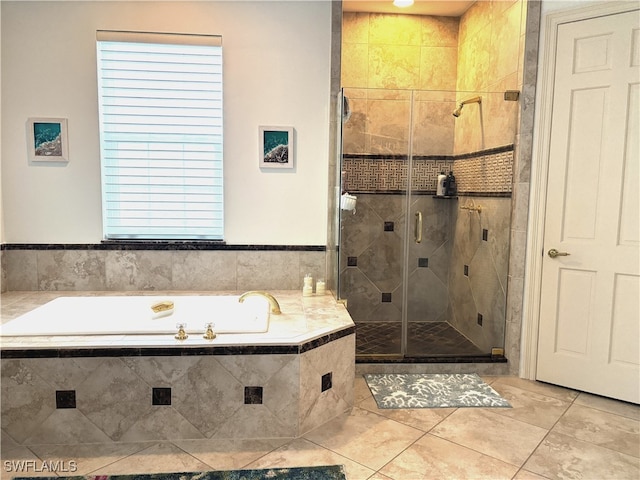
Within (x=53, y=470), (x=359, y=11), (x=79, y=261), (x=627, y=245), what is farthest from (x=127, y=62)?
(x=627, y=245)

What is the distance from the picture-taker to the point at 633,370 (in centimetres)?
272

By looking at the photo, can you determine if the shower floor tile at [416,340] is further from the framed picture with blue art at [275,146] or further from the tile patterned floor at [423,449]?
the framed picture with blue art at [275,146]

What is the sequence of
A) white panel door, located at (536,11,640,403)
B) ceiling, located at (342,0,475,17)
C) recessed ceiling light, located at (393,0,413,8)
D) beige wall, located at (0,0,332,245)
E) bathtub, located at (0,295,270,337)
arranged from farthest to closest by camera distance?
ceiling, located at (342,0,475,17), recessed ceiling light, located at (393,0,413,8), beige wall, located at (0,0,332,245), white panel door, located at (536,11,640,403), bathtub, located at (0,295,270,337)

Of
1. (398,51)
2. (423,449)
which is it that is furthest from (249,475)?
(398,51)

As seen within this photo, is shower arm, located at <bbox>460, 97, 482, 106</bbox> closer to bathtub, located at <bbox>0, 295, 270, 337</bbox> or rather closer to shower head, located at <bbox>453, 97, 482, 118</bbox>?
shower head, located at <bbox>453, 97, 482, 118</bbox>

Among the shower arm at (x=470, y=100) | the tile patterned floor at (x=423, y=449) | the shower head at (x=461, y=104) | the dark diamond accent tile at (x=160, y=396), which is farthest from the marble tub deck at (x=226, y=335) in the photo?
the shower arm at (x=470, y=100)

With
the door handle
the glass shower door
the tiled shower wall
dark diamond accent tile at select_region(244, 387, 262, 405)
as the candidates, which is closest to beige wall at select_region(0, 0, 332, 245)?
the glass shower door

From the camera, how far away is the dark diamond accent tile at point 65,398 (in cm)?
217

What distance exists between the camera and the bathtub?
2.42 meters

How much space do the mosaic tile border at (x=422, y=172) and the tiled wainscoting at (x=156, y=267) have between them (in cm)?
67

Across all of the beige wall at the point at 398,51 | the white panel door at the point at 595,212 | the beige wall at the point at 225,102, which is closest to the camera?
the white panel door at the point at 595,212

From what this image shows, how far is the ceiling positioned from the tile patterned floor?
331cm

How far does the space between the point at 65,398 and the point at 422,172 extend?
273cm

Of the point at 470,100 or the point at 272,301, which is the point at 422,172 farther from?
the point at 272,301
